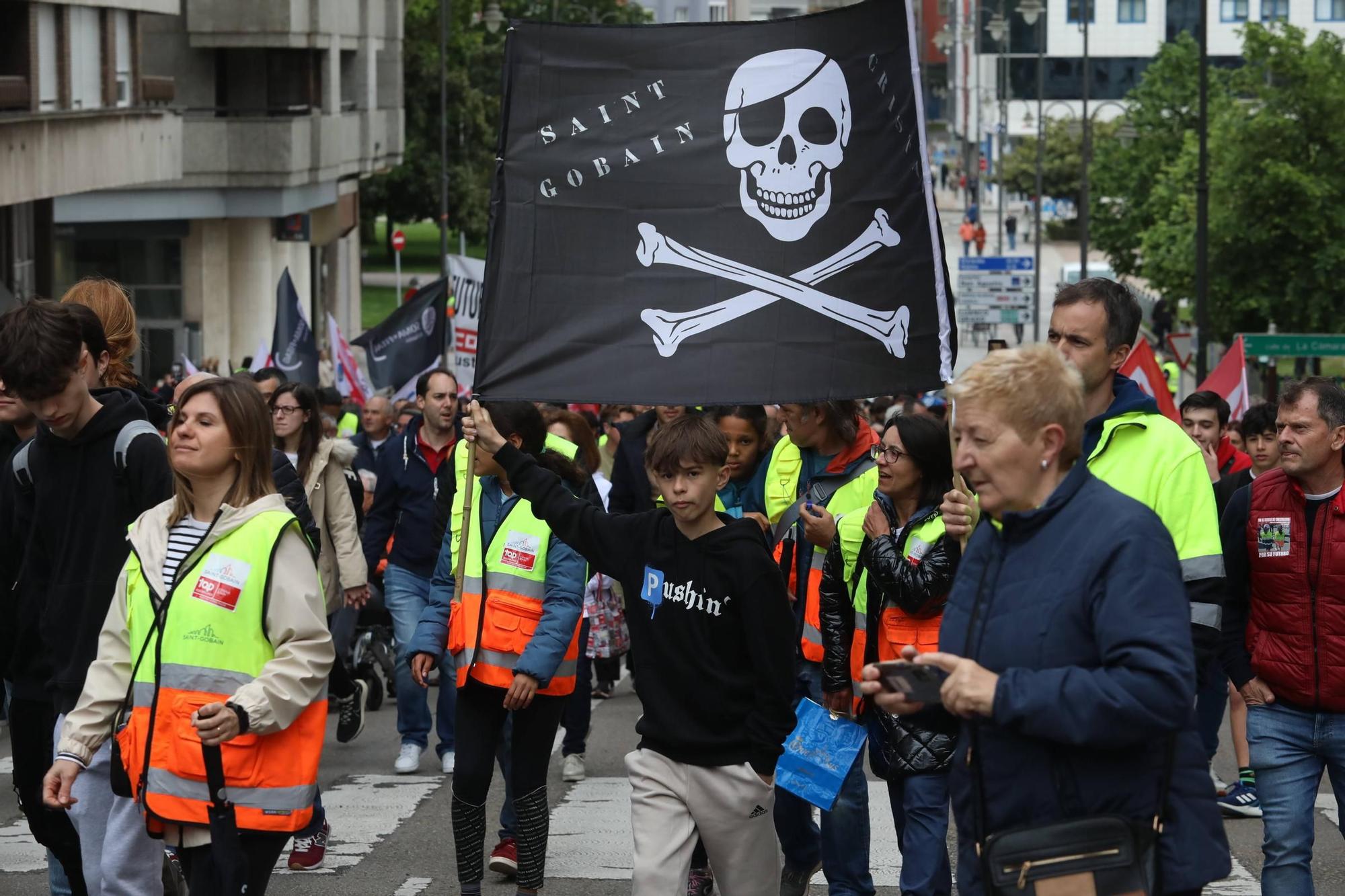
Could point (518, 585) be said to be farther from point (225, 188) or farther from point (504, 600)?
point (225, 188)

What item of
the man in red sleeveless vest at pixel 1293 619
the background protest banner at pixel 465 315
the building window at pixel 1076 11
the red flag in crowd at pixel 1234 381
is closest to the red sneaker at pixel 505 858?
the man in red sleeveless vest at pixel 1293 619

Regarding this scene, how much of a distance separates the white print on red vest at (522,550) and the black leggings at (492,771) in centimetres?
45

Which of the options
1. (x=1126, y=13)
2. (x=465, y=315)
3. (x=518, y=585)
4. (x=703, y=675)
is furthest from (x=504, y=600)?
(x=1126, y=13)

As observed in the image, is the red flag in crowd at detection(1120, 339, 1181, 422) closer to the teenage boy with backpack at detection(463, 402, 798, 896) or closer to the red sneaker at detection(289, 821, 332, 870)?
the red sneaker at detection(289, 821, 332, 870)

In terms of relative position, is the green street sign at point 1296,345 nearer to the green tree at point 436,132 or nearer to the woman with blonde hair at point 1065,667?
the woman with blonde hair at point 1065,667

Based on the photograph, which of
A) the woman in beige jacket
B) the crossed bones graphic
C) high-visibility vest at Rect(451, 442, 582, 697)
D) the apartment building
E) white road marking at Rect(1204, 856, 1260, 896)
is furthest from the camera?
the apartment building

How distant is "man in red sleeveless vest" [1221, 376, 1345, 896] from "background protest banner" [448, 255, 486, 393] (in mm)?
9922

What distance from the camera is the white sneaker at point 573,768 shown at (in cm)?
987

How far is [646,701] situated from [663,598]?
30cm

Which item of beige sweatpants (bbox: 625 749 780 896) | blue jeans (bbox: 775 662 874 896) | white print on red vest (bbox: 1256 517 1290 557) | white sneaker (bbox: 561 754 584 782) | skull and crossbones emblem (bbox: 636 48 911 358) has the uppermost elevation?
skull and crossbones emblem (bbox: 636 48 911 358)

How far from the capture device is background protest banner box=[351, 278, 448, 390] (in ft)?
62.3

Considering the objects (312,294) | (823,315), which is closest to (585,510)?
(823,315)

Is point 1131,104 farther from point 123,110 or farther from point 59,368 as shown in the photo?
point 59,368

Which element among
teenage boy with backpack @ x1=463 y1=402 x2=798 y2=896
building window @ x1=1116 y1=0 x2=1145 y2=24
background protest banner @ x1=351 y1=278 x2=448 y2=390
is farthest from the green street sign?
building window @ x1=1116 y1=0 x2=1145 y2=24
